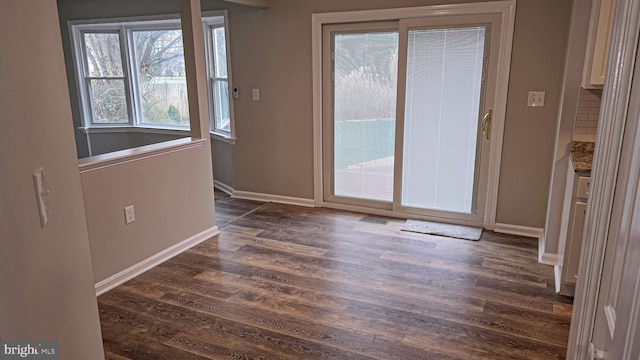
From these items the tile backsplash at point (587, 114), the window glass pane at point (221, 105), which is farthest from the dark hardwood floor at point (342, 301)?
the window glass pane at point (221, 105)

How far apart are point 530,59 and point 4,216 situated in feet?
12.1

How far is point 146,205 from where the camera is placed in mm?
3283

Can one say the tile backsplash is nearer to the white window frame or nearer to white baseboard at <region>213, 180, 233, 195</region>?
the white window frame

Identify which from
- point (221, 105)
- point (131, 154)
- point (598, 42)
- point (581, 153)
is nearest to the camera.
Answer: point (598, 42)

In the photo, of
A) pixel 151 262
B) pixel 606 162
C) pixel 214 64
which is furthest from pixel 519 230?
pixel 214 64

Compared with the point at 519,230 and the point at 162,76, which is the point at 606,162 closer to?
the point at 519,230

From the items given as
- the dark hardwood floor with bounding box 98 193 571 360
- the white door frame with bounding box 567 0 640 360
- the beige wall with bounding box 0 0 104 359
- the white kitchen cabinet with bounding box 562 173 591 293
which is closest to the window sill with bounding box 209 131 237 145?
the dark hardwood floor with bounding box 98 193 571 360

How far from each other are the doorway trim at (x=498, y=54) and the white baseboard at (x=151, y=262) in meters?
1.44

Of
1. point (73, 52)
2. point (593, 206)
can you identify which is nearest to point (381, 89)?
point (593, 206)

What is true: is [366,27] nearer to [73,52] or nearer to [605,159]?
[605,159]

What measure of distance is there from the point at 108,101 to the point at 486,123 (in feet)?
15.5

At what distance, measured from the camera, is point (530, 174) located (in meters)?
3.79

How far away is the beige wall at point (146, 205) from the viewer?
2.91m

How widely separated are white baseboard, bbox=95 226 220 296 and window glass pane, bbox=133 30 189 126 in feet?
7.14
